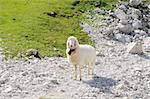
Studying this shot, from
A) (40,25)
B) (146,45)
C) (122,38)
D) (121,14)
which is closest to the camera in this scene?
(146,45)

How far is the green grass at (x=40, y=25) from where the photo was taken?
30.8 meters

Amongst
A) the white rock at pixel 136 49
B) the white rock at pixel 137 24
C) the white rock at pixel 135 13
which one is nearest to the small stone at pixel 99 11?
the white rock at pixel 135 13

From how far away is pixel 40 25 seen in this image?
3641 cm

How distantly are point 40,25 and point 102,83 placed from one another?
12343mm

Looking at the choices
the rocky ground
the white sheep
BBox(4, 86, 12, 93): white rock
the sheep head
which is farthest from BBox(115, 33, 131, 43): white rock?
BBox(4, 86, 12, 93): white rock

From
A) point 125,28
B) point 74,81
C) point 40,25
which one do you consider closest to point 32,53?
point 74,81

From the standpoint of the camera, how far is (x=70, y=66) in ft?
90.3

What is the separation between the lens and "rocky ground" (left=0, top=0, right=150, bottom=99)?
76.2ft

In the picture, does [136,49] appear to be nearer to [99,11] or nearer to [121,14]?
[121,14]

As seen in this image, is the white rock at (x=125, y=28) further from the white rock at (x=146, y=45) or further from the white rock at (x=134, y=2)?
the white rock at (x=134, y=2)

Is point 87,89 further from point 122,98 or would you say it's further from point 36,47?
point 36,47

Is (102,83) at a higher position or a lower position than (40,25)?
lower

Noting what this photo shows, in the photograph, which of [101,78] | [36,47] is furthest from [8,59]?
[101,78]

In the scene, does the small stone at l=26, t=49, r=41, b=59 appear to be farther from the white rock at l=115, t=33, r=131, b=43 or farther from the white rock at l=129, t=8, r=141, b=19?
the white rock at l=129, t=8, r=141, b=19
